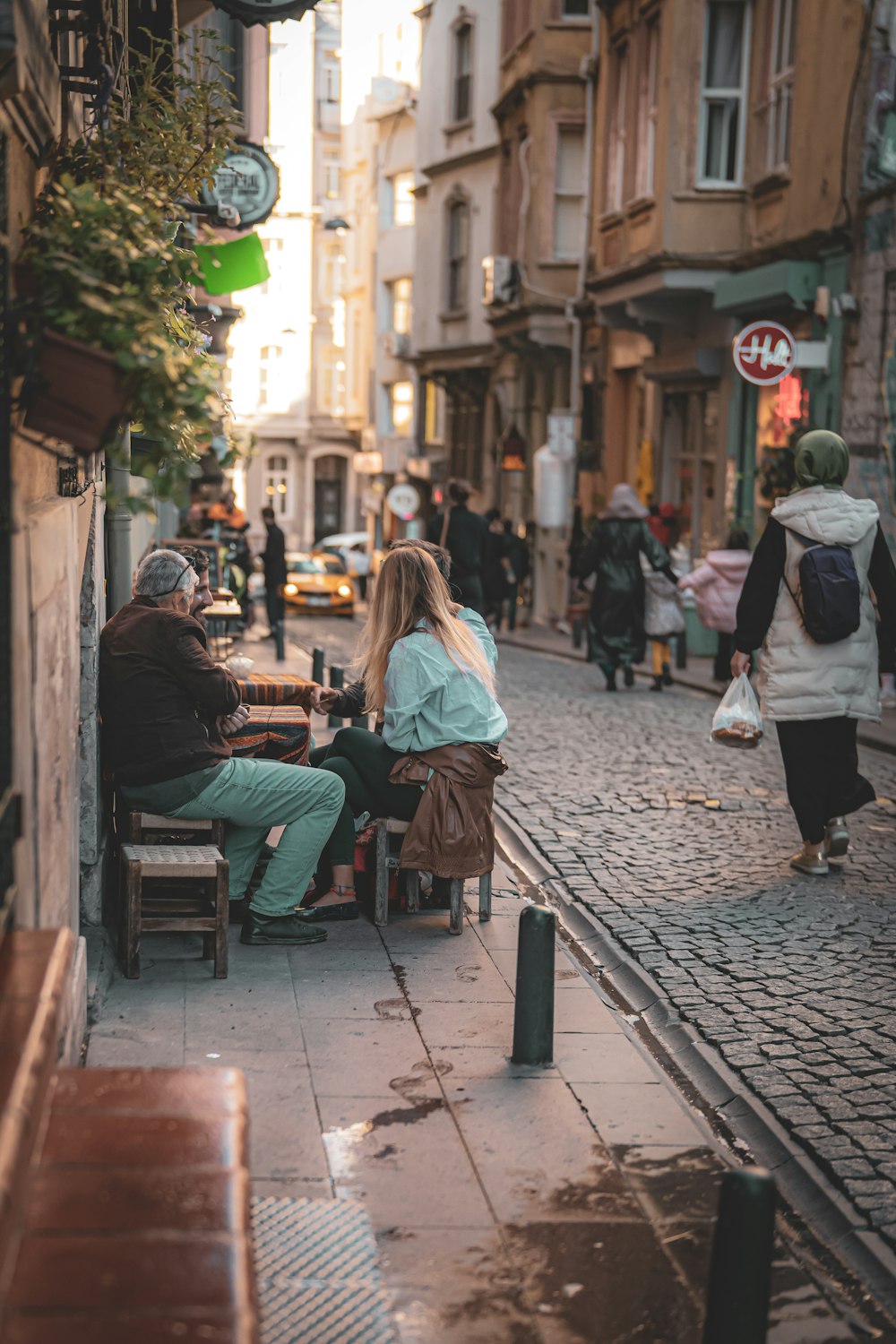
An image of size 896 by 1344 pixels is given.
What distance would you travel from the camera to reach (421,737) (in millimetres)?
7465

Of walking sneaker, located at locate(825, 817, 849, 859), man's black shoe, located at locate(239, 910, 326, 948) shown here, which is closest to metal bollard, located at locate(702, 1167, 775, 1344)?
man's black shoe, located at locate(239, 910, 326, 948)

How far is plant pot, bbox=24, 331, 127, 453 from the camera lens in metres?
3.80

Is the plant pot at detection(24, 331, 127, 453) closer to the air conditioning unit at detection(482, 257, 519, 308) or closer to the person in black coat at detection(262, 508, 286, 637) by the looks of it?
the person in black coat at detection(262, 508, 286, 637)

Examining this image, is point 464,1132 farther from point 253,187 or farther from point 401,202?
point 401,202

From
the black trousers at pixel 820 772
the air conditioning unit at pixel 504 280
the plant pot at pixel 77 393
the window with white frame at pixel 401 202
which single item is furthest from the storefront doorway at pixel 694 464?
the window with white frame at pixel 401 202

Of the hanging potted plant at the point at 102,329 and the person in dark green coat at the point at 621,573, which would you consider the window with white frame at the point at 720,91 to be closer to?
the person in dark green coat at the point at 621,573

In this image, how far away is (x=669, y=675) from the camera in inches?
706

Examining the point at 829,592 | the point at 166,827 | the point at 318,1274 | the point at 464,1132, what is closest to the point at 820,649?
the point at 829,592

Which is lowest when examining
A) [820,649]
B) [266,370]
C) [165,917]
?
[165,917]

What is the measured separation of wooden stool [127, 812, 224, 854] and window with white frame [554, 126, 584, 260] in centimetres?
2540

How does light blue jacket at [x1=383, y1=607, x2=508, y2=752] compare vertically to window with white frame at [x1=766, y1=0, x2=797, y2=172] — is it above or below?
below

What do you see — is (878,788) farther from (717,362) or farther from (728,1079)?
(717,362)

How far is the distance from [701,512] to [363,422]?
123ft

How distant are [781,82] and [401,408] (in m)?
32.1
